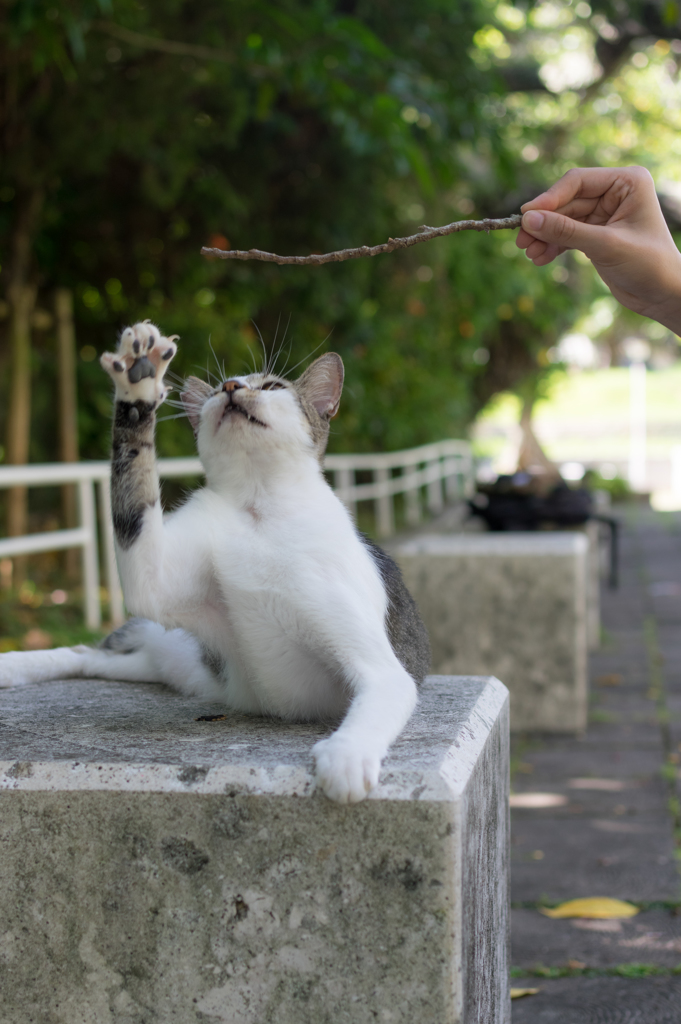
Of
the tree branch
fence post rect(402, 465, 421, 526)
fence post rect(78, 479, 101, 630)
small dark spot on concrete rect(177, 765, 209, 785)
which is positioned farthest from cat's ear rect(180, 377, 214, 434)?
fence post rect(402, 465, 421, 526)

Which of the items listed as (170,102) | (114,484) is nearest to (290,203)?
(170,102)

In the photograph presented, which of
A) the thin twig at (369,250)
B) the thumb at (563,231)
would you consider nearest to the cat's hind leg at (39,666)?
the thin twig at (369,250)

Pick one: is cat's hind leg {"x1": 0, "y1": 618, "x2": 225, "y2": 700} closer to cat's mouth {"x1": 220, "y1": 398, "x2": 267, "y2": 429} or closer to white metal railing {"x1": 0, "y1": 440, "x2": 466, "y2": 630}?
white metal railing {"x1": 0, "y1": 440, "x2": 466, "y2": 630}

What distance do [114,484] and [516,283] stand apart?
14285 mm

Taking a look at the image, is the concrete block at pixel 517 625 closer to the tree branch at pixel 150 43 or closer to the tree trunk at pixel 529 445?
the tree branch at pixel 150 43

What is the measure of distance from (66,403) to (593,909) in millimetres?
5441

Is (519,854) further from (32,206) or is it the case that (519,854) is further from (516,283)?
(516,283)

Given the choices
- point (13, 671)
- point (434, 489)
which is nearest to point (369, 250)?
point (13, 671)

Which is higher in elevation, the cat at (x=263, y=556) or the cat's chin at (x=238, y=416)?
the cat's chin at (x=238, y=416)

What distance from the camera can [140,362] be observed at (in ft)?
5.17

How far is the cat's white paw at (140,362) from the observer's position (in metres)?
1.57

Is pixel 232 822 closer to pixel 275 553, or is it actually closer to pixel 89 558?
pixel 275 553

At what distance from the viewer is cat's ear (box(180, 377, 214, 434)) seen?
187 cm

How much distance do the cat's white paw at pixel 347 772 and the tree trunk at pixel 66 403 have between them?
19.4 ft
